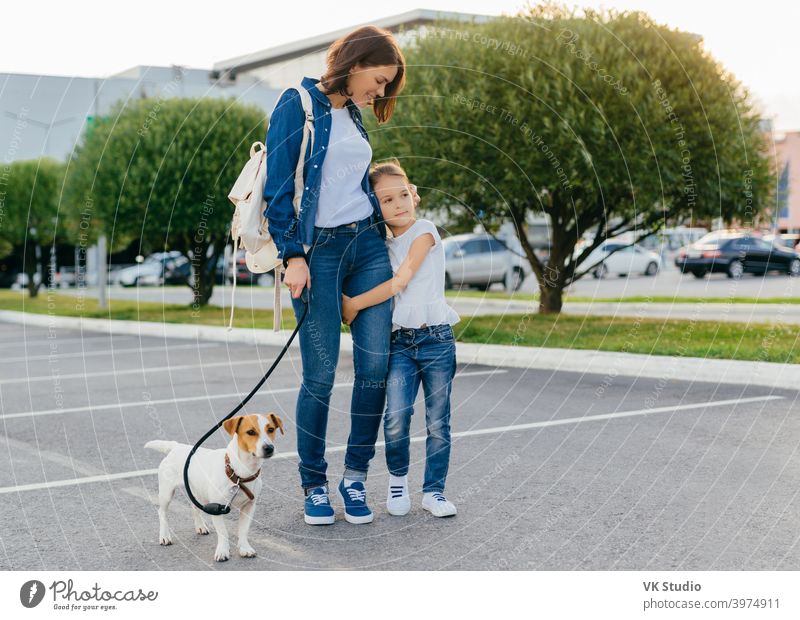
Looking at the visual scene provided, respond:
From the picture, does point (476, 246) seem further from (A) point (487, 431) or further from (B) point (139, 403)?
(A) point (487, 431)

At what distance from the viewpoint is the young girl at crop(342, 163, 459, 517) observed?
460cm

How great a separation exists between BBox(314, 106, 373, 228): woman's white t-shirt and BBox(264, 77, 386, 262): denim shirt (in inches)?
1.6

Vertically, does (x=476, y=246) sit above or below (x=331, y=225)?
below

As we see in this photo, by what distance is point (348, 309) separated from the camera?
14.7 feet

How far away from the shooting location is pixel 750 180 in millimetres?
14570

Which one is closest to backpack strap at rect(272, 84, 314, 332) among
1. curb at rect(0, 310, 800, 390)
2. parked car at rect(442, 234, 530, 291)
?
curb at rect(0, 310, 800, 390)

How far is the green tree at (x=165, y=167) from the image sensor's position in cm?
2073

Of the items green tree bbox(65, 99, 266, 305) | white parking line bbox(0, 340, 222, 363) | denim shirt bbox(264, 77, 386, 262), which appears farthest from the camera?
green tree bbox(65, 99, 266, 305)

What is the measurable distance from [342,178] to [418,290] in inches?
26.1

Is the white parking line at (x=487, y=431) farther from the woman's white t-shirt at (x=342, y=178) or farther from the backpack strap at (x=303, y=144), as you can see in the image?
the woman's white t-shirt at (x=342, y=178)

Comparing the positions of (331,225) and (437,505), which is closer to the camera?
(331,225)

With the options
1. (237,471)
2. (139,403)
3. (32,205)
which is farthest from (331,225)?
(32,205)

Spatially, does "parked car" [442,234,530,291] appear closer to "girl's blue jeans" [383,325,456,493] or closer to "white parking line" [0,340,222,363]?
"white parking line" [0,340,222,363]
